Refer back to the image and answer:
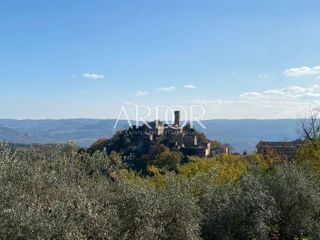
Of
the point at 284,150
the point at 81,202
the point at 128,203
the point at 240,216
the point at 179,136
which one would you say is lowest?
the point at 179,136

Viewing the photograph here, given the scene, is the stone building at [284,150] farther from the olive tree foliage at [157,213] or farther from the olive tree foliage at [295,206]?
the olive tree foliage at [157,213]

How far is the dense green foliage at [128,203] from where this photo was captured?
10.8 meters

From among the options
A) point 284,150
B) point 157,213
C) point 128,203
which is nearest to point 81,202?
point 128,203

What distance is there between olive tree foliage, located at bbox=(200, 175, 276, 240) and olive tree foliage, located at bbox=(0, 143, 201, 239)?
303 centimetres

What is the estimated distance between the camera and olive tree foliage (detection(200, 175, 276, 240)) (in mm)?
18547

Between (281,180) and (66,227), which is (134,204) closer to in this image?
(66,227)

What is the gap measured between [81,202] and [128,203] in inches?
84.7

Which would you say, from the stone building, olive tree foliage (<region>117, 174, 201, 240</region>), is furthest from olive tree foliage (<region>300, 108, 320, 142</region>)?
olive tree foliage (<region>117, 174, 201, 240</region>)

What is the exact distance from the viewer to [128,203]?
1341 centimetres

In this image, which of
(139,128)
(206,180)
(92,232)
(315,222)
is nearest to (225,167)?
(206,180)

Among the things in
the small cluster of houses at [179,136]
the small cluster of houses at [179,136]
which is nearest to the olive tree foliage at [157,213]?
the small cluster of houses at [179,136]

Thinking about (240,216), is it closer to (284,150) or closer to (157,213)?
(157,213)

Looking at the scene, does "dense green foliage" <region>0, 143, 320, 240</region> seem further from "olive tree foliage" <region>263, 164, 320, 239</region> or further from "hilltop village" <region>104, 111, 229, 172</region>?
"hilltop village" <region>104, 111, 229, 172</region>

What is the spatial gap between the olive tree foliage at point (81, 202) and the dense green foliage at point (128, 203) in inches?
0.9
